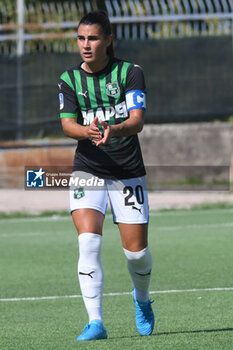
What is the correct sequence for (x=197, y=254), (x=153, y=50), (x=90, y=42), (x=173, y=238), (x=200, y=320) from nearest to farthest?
(x=90, y=42) → (x=200, y=320) → (x=197, y=254) → (x=173, y=238) → (x=153, y=50)

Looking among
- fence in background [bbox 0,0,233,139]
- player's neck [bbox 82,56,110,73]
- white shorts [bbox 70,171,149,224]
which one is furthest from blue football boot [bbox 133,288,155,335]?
fence in background [bbox 0,0,233,139]

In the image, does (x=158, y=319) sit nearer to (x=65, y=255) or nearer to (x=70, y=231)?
(x=65, y=255)

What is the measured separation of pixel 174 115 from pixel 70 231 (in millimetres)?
5543

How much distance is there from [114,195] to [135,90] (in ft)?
2.49

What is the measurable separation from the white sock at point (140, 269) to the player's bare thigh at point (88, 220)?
0.35 meters

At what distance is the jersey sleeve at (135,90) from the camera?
6.67 meters

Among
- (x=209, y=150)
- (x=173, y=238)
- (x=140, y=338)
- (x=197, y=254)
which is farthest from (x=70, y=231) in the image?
(x=140, y=338)

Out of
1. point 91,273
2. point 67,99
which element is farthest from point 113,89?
point 91,273

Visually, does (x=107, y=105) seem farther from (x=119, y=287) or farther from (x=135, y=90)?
(x=119, y=287)

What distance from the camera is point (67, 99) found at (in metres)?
6.80

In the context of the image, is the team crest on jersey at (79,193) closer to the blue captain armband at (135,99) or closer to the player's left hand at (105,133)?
the player's left hand at (105,133)

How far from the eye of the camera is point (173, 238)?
43.8 feet

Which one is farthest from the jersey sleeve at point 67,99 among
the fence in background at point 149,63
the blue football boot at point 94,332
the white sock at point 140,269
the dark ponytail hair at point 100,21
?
the fence in background at point 149,63
